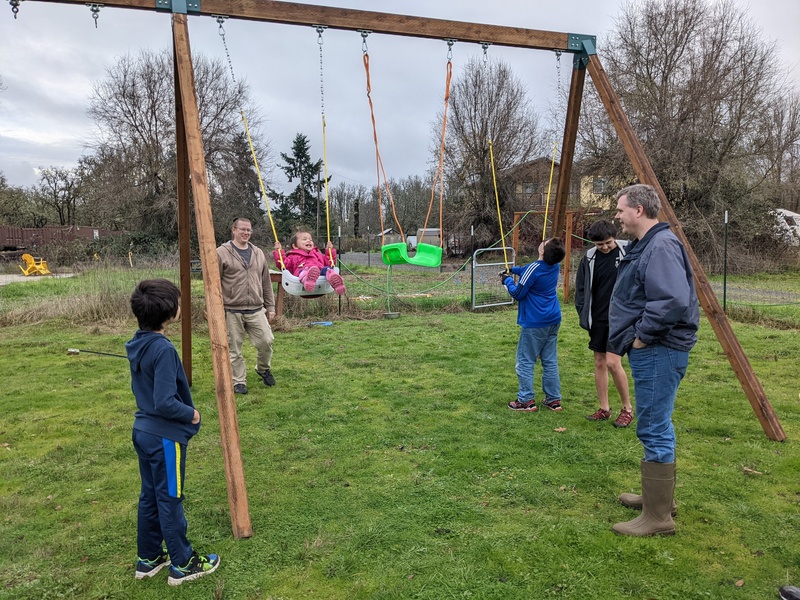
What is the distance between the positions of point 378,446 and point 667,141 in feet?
68.4

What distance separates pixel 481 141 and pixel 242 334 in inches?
1031

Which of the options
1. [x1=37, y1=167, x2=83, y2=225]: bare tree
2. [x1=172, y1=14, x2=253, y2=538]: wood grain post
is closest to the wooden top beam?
[x1=172, y1=14, x2=253, y2=538]: wood grain post

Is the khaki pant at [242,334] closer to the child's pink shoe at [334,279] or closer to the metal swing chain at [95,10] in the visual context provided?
the child's pink shoe at [334,279]

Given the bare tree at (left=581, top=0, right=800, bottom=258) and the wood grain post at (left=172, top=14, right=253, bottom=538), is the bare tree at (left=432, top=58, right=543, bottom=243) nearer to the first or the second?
the bare tree at (left=581, top=0, right=800, bottom=258)

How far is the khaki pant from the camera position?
19.2 feet

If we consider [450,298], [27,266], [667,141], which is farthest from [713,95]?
[27,266]

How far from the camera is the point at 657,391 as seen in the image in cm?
300

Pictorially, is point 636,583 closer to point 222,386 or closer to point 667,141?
point 222,386

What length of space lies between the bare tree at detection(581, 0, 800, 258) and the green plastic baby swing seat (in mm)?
16848

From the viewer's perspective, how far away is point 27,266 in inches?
915

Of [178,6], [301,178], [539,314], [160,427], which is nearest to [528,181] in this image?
[301,178]

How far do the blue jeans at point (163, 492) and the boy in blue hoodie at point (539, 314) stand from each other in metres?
3.22

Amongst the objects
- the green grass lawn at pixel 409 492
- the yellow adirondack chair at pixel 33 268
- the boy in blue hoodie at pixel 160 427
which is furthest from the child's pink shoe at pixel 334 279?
the yellow adirondack chair at pixel 33 268

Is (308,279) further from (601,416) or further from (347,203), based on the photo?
(347,203)
